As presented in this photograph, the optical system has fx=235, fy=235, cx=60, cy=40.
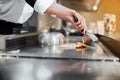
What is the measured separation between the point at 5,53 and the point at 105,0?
1887 mm

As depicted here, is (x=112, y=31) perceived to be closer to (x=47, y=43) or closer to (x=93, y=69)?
(x=47, y=43)

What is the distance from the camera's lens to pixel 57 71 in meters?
0.56

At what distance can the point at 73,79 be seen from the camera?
49 centimetres

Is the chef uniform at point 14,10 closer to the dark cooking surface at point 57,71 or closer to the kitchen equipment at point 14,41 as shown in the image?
the kitchen equipment at point 14,41

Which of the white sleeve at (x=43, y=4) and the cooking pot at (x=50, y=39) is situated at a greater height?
the white sleeve at (x=43, y=4)

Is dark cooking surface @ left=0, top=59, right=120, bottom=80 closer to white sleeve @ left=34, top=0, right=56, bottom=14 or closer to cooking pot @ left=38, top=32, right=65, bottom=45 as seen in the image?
white sleeve @ left=34, top=0, right=56, bottom=14

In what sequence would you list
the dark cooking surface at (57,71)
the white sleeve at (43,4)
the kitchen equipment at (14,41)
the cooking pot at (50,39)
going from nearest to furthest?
1. the dark cooking surface at (57,71)
2. the white sleeve at (43,4)
3. the kitchen equipment at (14,41)
4. the cooking pot at (50,39)

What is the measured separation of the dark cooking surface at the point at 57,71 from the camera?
1.65 feet

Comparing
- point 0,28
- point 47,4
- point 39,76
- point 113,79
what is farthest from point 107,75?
point 0,28

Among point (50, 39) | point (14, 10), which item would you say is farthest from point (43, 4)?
point (50, 39)

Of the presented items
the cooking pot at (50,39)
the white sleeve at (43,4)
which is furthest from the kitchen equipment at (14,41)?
the white sleeve at (43,4)

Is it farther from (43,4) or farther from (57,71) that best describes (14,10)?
(57,71)

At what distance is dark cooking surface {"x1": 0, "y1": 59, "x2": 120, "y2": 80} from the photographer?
0.50 metres

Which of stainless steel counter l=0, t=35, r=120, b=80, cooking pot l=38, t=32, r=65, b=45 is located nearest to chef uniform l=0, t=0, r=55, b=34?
stainless steel counter l=0, t=35, r=120, b=80
